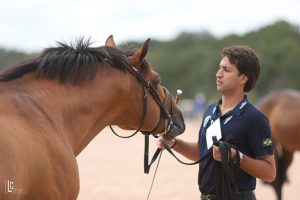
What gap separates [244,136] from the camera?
14.4 ft

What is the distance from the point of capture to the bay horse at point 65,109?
3.58 metres

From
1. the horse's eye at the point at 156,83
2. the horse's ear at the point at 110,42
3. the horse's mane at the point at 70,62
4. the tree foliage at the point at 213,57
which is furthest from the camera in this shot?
the tree foliage at the point at 213,57

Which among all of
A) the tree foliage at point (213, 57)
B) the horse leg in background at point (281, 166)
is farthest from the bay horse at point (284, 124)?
the tree foliage at point (213, 57)

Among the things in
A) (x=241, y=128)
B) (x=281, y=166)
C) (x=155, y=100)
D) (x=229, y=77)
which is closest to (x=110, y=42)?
(x=155, y=100)

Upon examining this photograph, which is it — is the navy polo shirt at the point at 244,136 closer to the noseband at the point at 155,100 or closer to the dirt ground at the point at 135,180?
the noseband at the point at 155,100

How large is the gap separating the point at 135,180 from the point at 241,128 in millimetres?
8197

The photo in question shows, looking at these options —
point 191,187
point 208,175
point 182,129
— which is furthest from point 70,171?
point 191,187

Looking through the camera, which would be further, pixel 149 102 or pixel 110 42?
pixel 110 42

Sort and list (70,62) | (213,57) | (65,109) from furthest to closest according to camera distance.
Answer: (213,57) < (70,62) < (65,109)

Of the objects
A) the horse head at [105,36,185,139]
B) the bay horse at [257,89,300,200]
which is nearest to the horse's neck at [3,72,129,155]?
the horse head at [105,36,185,139]

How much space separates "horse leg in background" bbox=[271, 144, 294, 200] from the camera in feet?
32.4

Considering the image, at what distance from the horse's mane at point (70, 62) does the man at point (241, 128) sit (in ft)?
2.53

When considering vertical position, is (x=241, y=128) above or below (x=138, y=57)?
below

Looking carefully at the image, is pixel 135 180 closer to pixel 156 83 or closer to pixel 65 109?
pixel 156 83
